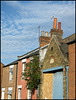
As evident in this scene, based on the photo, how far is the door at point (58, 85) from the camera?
49.5 ft

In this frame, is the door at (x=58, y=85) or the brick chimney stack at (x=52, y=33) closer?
the door at (x=58, y=85)

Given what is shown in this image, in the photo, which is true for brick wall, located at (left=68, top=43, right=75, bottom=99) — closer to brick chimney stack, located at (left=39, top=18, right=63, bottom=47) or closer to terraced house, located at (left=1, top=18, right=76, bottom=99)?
terraced house, located at (left=1, top=18, right=76, bottom=99)

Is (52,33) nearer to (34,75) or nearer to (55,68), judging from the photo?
(55,68)

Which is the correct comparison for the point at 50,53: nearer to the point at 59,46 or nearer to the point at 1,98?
the point at 59,46

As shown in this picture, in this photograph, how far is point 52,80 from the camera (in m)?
16.9

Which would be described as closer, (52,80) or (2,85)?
(52,80)

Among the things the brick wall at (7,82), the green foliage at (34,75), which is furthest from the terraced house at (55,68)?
the brick wall at (7,82)

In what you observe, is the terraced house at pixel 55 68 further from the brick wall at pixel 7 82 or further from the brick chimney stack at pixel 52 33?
the brick wall at pixel 7 82

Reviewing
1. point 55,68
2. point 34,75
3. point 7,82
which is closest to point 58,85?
point 55,68

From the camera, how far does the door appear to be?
15102 millimetres

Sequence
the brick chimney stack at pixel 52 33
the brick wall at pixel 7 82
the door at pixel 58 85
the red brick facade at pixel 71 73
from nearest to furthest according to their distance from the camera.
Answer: the red brick facade at pixel 71 73, the door at pixel 58 85, the brick chimney stack at pixel 52 33, the brick wall at pixel 7 82

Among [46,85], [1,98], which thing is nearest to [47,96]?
[46,85]

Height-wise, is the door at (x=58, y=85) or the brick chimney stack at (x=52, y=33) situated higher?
the brick chimney stack at (x=52, y=33)

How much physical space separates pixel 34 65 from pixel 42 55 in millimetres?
1234
